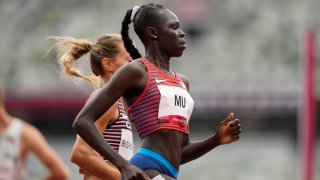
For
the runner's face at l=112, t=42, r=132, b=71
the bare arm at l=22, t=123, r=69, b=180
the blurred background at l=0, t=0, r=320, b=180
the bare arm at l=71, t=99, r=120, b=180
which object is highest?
the runner's face at l=112, t=42, r=132, b=71

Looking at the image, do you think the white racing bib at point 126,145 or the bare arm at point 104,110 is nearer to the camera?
the bare arm at point 104,110

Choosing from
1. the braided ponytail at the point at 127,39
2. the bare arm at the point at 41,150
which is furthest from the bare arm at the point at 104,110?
the bare arm at the point at 41,150

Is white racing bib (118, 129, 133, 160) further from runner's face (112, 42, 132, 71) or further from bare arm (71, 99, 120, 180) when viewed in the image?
runner's face (112, 42, 132, 71)

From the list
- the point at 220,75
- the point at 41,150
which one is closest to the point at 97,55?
the point at 41,150

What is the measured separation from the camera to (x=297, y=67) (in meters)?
19.2

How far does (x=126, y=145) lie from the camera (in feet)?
21.6

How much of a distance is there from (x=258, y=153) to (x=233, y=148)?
1.50 feet

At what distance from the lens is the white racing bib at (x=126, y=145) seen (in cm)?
654

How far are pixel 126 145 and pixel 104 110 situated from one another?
1142 millimetres

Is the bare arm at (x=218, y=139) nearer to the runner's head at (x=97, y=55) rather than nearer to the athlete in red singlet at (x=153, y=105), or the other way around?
the athlete in red singlet at (x=153, y=105)

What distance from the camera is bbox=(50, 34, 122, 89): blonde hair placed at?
22.9 feet

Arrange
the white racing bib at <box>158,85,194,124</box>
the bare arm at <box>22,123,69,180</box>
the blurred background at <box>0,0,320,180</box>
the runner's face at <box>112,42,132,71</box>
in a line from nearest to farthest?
1. the white racing bib at <box>158,85,194,124</box>
2. the runner's face at <box>112,42,132,71</box>
3. the bare arm at <box>22,123,69,180</box>
4. the blurred background at <box>0,0,320,180</box>

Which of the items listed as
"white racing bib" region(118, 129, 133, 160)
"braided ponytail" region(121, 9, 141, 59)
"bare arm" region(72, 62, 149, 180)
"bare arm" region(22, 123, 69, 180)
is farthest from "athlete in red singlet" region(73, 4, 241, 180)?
"bare arm" region(22, 123, 69, 180)

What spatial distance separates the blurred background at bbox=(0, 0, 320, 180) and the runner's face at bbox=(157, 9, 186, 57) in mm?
12270
